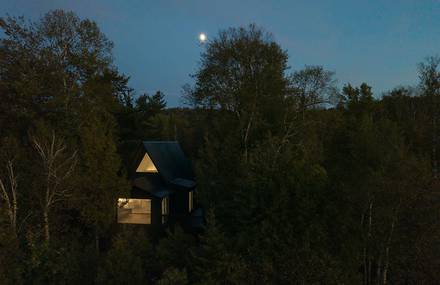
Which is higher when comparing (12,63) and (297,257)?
(12,63)

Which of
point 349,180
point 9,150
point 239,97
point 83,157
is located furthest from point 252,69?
point 9,150

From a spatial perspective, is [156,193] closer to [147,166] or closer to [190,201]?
[147,166]

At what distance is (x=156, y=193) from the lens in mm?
18812

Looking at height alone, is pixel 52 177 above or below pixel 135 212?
above

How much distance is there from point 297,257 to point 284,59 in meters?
14.4

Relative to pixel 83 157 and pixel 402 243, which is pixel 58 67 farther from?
pixel 402 243

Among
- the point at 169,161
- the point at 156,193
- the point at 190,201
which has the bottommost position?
the point at 190,201

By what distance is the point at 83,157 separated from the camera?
50.2 ft

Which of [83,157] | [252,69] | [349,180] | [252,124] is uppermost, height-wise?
[252,69]

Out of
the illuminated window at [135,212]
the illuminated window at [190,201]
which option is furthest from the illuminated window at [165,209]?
the illuminated window at [190,201]

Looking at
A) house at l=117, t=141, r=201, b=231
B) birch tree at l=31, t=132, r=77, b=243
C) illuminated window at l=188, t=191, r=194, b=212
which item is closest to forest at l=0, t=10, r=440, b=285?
birch tree at l=31, t=132, r=77, b=243

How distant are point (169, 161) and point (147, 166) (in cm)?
256

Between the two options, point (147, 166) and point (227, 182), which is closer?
point (227, 182)

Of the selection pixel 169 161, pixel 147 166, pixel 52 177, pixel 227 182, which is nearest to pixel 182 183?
pixel 169 161
